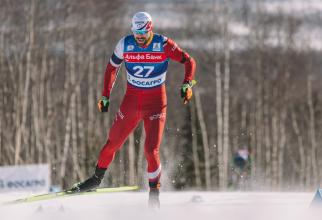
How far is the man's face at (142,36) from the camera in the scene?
22.7ft

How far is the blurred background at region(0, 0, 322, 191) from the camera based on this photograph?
26000mm

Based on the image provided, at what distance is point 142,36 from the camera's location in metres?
6.93

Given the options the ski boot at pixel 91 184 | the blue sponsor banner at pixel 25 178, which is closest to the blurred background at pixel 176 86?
the blue sponsor banner at pixel 25 178

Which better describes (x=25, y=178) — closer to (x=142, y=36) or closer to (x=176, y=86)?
(x=142, y=36)

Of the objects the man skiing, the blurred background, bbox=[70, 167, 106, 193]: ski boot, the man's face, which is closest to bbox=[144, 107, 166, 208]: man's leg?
the man skiing

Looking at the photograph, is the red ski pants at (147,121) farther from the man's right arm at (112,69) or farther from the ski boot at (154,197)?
the man's right arm at (112,69)

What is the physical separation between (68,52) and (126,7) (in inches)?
146

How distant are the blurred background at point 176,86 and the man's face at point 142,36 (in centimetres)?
1427

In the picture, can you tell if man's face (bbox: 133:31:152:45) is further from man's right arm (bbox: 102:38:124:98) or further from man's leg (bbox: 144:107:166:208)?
man's leg (bbox: 144:107:166:208)

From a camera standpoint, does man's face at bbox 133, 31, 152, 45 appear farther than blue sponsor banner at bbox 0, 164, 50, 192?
No

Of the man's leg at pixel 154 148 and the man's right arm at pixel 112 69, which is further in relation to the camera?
the man's right arm at pixel 112 69

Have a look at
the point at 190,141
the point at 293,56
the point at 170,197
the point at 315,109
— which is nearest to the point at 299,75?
the point at 293,56

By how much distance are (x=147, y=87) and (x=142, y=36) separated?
1.97ft

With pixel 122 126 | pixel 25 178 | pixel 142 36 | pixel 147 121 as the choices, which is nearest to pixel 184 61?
pixel 142 36
